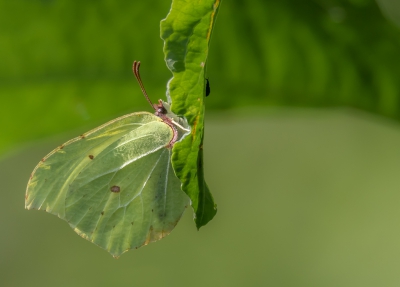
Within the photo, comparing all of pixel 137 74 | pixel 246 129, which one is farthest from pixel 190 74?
pixel 246 129

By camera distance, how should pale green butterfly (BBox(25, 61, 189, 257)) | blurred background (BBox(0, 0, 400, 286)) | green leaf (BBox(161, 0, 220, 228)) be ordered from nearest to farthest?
green leaf (BBox(161, 0, 220, 228)) < blurred background (BBox(0, 0, 400, 286)) < pale green butterfly (BBox(25, 61, 189, 257))

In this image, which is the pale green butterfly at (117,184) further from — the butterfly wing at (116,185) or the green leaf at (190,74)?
the green leaf at (190,74)

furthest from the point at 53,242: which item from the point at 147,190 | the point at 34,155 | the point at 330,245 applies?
the point at 147,190

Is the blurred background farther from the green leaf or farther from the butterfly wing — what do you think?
the green leaf

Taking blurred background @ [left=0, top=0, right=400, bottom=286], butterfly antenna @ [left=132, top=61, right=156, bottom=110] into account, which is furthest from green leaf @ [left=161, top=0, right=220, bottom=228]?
butterfly antenna @ [left=132, top=61, right=156, bottom=110]

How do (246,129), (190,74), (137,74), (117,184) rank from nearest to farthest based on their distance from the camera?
1. (190,74)
2. (137,74)
3. (117,184)
4. (246,129)

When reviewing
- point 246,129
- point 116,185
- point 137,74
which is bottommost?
point 246,129

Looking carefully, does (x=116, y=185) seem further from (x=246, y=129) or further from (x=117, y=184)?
(x=246, y=129)
